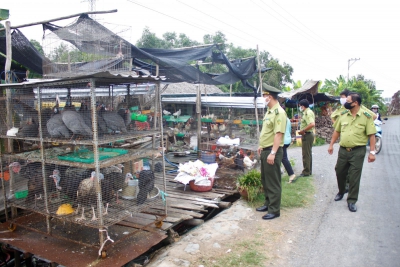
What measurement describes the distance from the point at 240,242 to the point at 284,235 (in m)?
0.66

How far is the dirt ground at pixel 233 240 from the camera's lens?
11.4ft

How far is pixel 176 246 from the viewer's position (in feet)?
12.5

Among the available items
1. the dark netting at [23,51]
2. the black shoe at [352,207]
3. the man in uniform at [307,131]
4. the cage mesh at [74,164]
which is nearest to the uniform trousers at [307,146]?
the man in uniform at [307,131]

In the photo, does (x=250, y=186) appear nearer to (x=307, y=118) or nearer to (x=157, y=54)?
(x=307, y=118)

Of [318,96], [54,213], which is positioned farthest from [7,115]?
[318,96]

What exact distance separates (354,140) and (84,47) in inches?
184

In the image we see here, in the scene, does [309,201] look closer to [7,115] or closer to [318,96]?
[7,115]

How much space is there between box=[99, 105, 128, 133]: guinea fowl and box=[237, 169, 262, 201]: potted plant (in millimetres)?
2404

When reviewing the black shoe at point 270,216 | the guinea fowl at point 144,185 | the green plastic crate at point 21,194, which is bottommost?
the black shoe at point 270,216

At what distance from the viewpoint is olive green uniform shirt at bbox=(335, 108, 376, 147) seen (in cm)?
457

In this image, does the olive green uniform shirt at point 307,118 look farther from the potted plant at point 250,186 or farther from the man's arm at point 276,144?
the man's arm at point 276,144

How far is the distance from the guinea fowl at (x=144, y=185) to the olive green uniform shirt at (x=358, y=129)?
10.3 ft

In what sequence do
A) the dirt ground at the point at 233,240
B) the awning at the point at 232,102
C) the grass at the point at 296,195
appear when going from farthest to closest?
the awning at the point at 232,102 < the grass at the point at 296,195 < the dirt ground at the point at 233,240

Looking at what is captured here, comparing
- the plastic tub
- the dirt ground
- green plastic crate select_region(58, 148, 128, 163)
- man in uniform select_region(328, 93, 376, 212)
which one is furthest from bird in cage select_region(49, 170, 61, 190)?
man in uniform select_region(328, 93, 376, 212)
